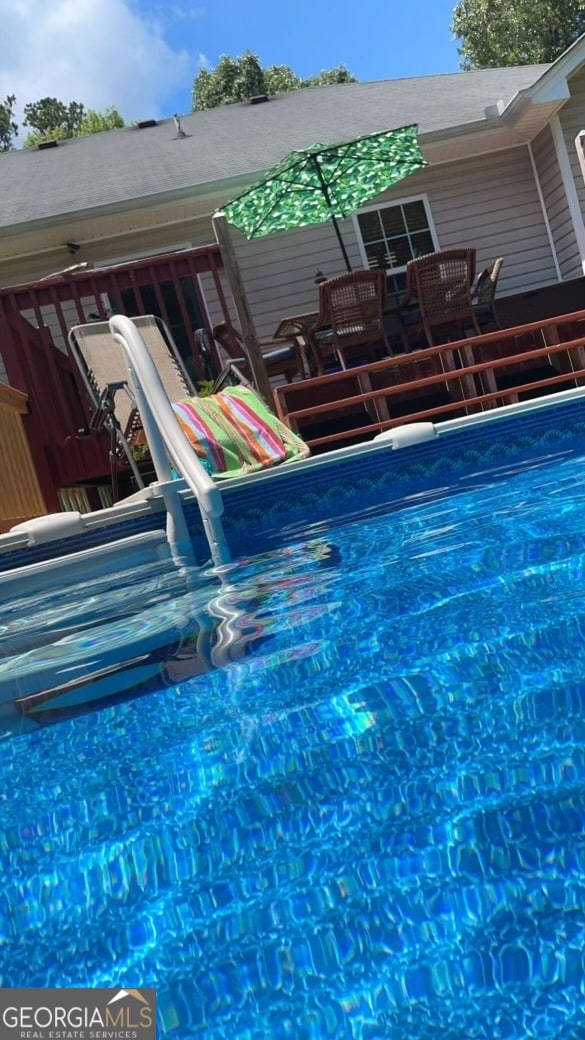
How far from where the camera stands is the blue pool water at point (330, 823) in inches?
58.0

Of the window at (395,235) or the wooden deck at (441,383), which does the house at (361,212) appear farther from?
the wooden deck at (441,383)

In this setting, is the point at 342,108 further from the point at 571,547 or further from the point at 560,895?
the point at 560,895

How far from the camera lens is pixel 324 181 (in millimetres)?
9156

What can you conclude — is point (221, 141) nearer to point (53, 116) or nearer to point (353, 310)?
point (353, 310)

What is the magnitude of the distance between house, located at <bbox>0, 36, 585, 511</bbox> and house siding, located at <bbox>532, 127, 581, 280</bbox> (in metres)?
0.02

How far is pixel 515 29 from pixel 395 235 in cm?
2874

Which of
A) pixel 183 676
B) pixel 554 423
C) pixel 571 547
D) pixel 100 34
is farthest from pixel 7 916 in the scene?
pixel 100 34

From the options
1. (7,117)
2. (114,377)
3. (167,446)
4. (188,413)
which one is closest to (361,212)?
(114,377)

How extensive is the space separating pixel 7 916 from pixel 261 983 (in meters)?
0.64

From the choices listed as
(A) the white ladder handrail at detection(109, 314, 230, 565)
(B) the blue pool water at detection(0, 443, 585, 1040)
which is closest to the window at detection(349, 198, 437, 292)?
→ (A) the white ladder handrail at detection(109, 314, 230, 565)

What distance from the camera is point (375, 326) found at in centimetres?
850

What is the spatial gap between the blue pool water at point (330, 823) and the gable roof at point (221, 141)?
8840 mm

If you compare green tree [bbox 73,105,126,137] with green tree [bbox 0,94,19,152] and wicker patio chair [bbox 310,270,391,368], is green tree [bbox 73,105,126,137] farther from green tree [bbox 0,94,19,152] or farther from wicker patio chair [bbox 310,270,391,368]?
wicker patio chair [bbox 310,270,391,368]

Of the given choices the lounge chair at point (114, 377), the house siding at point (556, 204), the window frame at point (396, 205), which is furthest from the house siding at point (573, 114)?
the lounge chair at point (114, 377)
